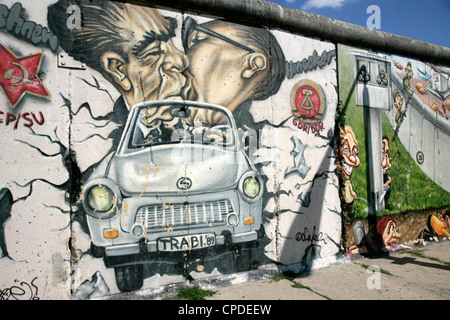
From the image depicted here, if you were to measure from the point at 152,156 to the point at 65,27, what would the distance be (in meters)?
1.57

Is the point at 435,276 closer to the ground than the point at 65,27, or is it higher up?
closer to the ground

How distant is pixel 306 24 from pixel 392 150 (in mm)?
2643

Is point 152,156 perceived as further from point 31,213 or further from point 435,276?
point 435,276

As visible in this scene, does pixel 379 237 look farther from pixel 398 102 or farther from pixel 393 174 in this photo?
pixel 398 102

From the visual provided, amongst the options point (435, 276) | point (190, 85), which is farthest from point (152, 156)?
point (435, 276)

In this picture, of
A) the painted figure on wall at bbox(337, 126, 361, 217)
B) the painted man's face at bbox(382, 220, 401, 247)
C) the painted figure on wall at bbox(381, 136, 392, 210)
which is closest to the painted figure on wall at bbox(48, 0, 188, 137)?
the painted figure on wall at bbox(337, 126, 361, 217)

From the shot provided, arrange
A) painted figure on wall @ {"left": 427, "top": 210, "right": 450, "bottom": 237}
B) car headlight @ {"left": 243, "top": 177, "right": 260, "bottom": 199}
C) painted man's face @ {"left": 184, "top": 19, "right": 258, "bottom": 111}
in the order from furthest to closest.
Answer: painted figure on wall @ {"left": 427, "top": 210, "right": 450, "bottom": 237}
car headlight @ {"left": 243, "top": 177, "right": 260, "bottom": 199}
painted man's face @ {"left": 184, "top": 19, "right": 258, "bottom": 111}

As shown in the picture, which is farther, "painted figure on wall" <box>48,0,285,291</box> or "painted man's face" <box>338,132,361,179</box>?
"painted man's face" <box>338,132,361,179</box>

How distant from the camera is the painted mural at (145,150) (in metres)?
2.93

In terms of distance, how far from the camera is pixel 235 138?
381 centimetres

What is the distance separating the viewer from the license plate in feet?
11.1

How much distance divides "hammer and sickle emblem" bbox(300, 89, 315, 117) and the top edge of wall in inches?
34.0

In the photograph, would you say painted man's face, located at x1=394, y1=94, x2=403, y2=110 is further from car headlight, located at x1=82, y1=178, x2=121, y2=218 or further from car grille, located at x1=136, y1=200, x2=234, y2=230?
car headlight, located at x1=82, y1=178, x2=121, y2=218

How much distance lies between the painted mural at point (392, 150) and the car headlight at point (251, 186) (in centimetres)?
153
